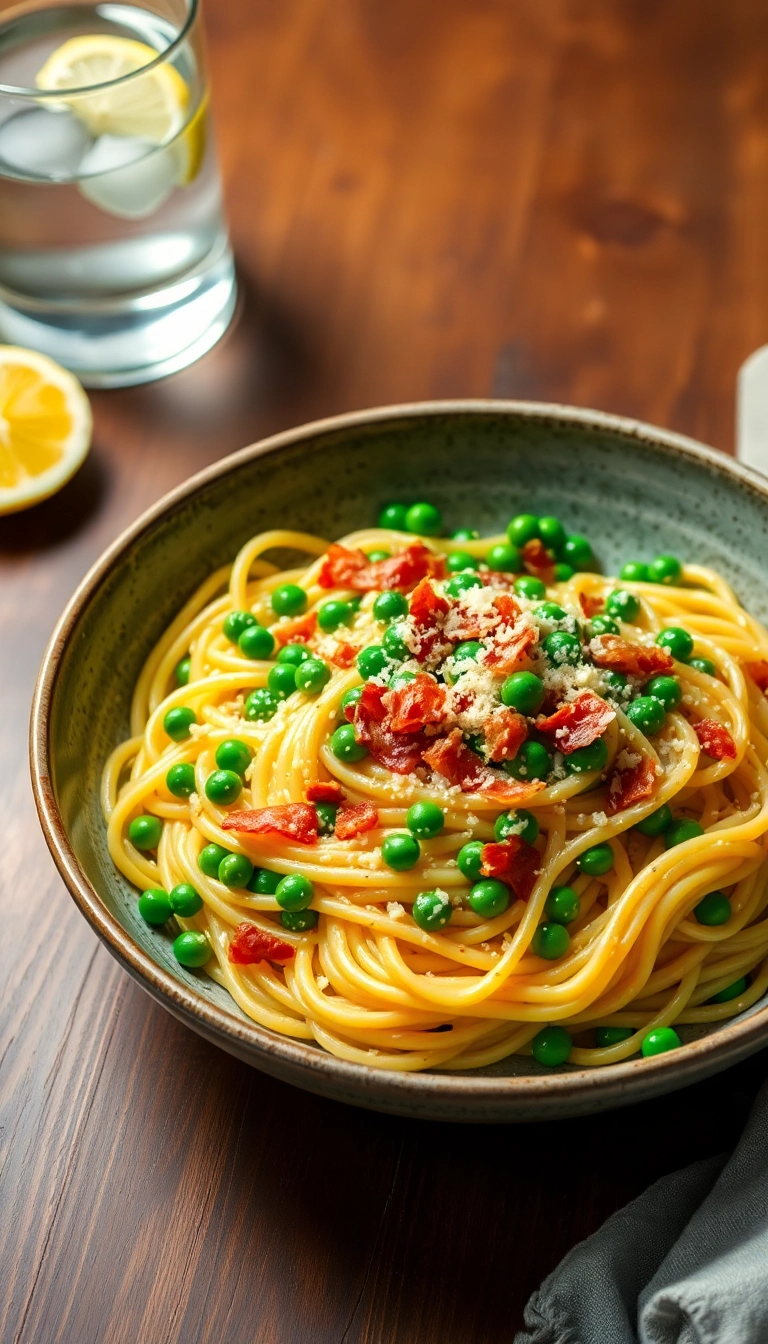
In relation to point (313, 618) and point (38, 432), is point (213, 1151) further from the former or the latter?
point (38, 432)

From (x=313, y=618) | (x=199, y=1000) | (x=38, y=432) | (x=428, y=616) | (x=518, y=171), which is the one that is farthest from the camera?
(x=518, y=171)

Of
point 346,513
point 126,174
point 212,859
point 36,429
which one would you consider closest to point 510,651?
point 212,859

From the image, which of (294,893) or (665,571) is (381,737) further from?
(665,571)

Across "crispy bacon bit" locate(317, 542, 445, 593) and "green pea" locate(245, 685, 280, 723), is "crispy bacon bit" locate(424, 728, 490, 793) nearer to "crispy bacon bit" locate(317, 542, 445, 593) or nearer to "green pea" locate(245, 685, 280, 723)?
"green pea" locate(245, 685, 280, 723)

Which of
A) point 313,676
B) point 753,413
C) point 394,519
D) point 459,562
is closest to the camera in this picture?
point 313,676

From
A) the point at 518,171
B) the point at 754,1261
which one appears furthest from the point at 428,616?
the point at 518,171

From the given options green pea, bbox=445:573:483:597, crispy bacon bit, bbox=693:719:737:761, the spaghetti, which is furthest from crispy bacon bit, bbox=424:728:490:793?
crispy bacon bit, bbox=693:719:737:761

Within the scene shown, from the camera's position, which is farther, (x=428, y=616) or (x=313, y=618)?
(x=313, y=618)
